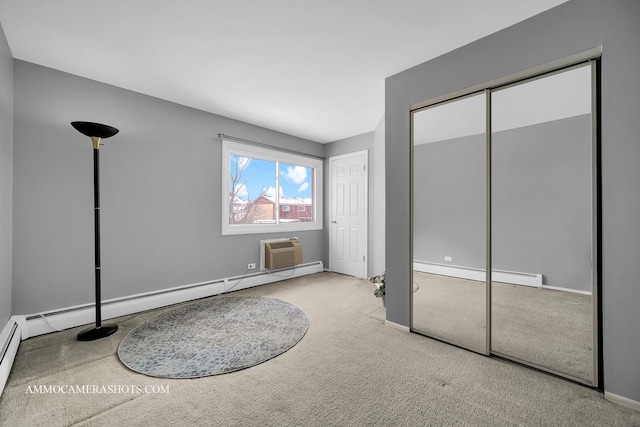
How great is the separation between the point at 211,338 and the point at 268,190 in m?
2.57

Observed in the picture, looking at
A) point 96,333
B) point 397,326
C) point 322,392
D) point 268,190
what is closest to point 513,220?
point 397,326

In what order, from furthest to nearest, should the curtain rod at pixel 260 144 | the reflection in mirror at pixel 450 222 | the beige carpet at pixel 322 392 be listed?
1. the curtain rod at pixel 260 144
2. the reflection in mirror at pixel 450 222
3. the beige carpet at pixel 322 392

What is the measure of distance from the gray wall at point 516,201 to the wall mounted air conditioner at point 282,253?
233 centimetres

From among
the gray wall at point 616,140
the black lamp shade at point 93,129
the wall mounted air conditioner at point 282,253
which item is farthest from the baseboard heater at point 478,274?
the black lamp shade at point 93,129

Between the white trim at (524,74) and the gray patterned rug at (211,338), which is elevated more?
the white trim at (524,74)

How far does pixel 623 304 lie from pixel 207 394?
255cm

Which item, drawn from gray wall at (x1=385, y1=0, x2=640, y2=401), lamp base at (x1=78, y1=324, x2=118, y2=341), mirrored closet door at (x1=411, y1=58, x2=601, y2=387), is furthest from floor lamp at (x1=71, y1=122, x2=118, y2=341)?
gray wall at (x1=385, y1=0, x2=640, y2=401)

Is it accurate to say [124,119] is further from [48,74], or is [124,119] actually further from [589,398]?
[589,398]

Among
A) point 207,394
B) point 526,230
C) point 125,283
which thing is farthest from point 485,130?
point 125,283

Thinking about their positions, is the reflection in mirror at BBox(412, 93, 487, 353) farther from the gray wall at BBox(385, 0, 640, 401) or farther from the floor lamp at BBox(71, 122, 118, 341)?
the floor lamp at BBox(71, 122, 118, 341)

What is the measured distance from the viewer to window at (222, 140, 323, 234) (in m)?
4.00

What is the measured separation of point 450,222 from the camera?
2.40 m

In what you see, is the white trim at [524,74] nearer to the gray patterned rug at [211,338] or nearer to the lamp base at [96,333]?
the gray patterned rug at [211,338]

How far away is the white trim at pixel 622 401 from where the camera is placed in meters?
1.51
